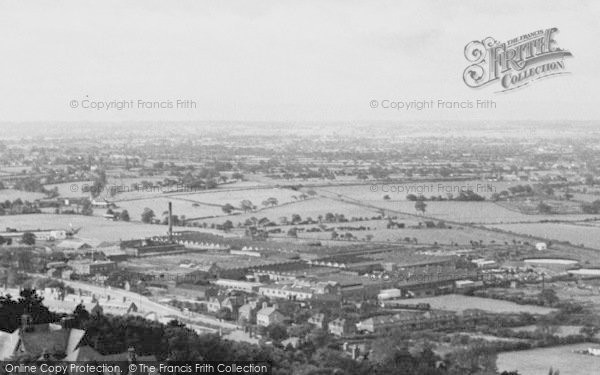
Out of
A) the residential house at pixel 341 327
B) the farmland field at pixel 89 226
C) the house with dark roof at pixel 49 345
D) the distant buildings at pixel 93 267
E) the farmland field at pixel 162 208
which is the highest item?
the house with dark roof at pixel 49 345

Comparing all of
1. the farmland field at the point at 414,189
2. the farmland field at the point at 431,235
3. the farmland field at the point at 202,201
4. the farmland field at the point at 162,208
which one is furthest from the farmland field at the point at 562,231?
the farmland field at the point at 162,208

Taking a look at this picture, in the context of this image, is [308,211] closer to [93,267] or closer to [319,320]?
[93,267]

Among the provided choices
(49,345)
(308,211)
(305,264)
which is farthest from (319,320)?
(308,211)

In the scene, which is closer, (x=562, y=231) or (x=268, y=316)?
(x=268, y=316)

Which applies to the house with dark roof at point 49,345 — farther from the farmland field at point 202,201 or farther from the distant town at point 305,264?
the farmland field at point 202,201

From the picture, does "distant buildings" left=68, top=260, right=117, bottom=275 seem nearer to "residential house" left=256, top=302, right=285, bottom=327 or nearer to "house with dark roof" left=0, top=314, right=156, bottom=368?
"residential house" left=256, top=302, right=285, bottom=327
